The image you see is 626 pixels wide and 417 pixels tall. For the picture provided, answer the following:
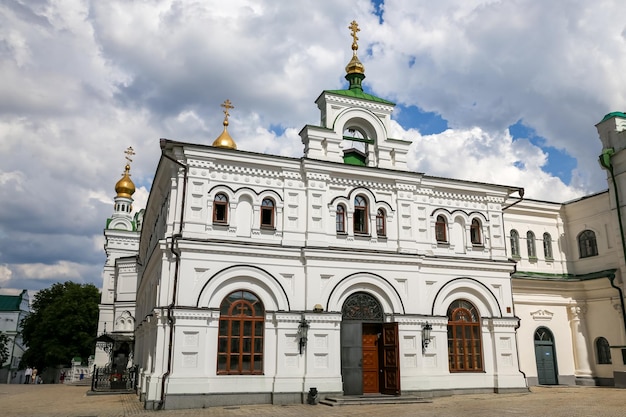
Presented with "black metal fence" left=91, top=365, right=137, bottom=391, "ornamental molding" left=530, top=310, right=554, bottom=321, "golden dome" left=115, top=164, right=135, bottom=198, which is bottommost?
"black metal fence" left=91, top=365, right=137, bottom=391

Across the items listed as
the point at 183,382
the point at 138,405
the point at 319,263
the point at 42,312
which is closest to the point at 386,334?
the point at 319,263

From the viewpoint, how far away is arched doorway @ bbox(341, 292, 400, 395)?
62.1 feet

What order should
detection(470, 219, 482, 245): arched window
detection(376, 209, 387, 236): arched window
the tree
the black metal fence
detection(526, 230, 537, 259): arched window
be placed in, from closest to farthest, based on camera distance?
1. detection(376, 209, 387, 236): arched window
2. detection(470, 219, 482, 245): arched window
3. the black metal fence
4. detection(526, 230, 537, 259): arched window
5. the tree

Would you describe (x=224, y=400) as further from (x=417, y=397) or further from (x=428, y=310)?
(x=428, y=310)

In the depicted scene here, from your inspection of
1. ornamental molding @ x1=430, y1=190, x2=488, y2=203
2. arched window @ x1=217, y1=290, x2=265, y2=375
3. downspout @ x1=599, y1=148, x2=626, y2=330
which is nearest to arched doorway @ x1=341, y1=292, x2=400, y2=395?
arched window @ x1=217, y1=290, x2=265, y2=375

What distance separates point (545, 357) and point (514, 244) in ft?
18.0

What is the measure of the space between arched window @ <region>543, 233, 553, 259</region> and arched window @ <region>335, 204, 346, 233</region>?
1268 cm

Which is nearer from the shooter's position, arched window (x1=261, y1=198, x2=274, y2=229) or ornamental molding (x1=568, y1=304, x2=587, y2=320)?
arched window (x1=261, y1=198, x2=274, y2=229)

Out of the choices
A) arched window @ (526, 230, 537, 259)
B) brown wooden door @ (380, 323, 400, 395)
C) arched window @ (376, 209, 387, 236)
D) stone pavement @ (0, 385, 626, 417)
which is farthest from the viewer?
arched window @ (526, 230, 537, 259)

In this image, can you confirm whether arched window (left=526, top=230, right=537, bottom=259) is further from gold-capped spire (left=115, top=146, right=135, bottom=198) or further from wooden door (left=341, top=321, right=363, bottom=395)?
gold-capped spire (left=115, top=146, right=135, bottom=198)

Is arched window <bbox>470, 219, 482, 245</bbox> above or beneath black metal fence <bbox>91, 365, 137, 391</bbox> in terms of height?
above

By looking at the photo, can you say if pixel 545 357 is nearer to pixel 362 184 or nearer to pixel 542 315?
pixel 542 315

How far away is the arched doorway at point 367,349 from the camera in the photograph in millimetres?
18922

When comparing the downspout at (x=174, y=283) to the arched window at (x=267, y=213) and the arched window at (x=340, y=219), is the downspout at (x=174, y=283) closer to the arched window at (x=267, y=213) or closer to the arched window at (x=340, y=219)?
the arched window at (x=267, y=213)
